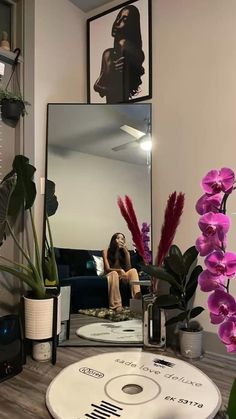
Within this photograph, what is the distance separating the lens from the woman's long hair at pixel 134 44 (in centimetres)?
198

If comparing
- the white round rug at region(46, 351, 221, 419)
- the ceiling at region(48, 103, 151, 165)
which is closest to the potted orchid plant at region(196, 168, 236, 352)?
the white round rug at region(46, 351, 221, 419)

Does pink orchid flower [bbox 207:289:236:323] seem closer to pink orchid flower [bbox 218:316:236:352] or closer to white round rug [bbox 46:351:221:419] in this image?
pink orchid flower [bbox 218:316:236:352]

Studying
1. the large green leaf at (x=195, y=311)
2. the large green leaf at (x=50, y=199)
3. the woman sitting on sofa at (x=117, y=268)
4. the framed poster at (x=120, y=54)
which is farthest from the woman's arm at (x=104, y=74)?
the large green leaf at (x=195, y=311)

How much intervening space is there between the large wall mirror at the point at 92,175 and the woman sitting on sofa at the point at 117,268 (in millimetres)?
44

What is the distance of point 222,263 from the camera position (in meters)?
0.66

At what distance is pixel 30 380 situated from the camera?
54.7 inches

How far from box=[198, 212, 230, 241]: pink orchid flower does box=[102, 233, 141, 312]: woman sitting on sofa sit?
1.23 meters

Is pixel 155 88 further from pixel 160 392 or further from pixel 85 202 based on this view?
pixel 160 392

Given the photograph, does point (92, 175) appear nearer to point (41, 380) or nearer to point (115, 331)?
point (115, 331)

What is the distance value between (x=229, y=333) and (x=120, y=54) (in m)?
1.85

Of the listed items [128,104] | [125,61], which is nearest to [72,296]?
[128,104]

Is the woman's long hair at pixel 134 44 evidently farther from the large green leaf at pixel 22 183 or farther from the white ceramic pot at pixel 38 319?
the white ceramic pot at pixel 38 319

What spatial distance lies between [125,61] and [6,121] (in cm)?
80

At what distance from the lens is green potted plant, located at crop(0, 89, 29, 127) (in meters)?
1.70
